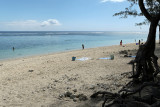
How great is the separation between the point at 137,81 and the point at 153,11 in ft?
15.3

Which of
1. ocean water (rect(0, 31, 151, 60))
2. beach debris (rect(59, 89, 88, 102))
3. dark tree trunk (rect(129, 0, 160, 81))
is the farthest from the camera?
ocean water (rect(0, 31, 151, 60))

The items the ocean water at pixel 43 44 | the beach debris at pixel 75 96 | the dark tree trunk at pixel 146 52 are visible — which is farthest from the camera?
the ocean water at pixel 43 44

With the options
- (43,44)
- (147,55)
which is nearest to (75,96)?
(147,55)

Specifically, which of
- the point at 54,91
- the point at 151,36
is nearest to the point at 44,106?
the point at 54,91

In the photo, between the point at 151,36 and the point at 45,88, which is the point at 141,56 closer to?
the point at 151,36

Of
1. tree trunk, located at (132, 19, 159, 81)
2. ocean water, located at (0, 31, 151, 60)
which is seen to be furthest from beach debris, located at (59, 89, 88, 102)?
ocean water, located at (0, 31, 151, 60)

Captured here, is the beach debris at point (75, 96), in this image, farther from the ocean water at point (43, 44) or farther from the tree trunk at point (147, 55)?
the ocean water at point (43, 44)

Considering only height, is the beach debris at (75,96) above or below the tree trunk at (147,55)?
below

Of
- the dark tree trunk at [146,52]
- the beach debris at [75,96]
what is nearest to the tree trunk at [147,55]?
the dark tree trunk at [146,52]

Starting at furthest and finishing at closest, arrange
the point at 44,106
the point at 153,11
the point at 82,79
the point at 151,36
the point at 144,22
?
the point at 144,22 → the point at 153,11 → the point at 82,79 → the point at 151,36 → the point at 44,106

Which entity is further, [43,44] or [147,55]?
[43,44]

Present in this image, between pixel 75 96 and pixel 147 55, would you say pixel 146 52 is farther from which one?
pixel 75 96

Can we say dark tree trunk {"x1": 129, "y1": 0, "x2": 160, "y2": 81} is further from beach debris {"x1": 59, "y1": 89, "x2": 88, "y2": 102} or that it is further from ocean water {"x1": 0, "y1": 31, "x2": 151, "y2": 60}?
ocean water {"x1": 0, "y1": 31, "x2": 151, "y2": 60}

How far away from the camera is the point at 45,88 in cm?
678
